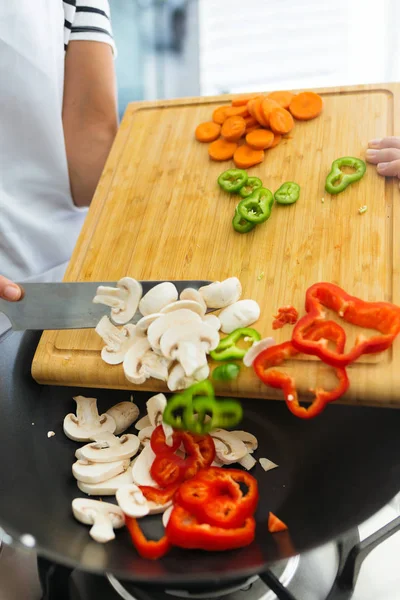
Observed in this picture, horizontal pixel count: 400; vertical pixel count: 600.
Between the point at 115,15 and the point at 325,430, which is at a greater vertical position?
the point at 115,15

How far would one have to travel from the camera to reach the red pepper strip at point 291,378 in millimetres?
1010

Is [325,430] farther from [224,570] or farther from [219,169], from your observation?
[219,169]

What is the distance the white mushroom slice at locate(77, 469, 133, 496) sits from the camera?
1.06 metres

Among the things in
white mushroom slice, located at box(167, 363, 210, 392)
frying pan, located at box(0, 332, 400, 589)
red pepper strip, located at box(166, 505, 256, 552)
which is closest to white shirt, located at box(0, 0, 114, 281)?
frying pan, located at box(0, 332, 400, 589)

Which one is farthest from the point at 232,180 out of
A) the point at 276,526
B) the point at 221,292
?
the point at 276,526

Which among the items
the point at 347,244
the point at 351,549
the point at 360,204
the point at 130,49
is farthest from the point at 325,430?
the point at 130,49

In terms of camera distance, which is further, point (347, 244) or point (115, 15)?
point (115, 15)

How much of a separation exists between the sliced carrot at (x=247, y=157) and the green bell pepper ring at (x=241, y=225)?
17 cm

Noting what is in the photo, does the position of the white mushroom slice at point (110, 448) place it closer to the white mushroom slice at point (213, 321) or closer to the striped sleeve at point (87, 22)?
the white mushroom slice at point (213, 321)

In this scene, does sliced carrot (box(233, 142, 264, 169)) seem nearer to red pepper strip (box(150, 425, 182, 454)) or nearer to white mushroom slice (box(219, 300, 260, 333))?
white mushroom slice (box(219, 300, 260, 333))

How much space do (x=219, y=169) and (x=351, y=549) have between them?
923 millimetres

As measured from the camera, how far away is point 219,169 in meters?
1.47

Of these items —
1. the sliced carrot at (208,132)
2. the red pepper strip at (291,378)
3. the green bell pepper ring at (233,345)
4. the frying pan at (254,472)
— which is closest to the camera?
the frying pan at (254,472)

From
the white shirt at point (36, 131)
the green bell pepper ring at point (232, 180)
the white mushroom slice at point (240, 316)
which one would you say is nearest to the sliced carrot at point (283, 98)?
the green bell pepper ring at point (232, 180)
